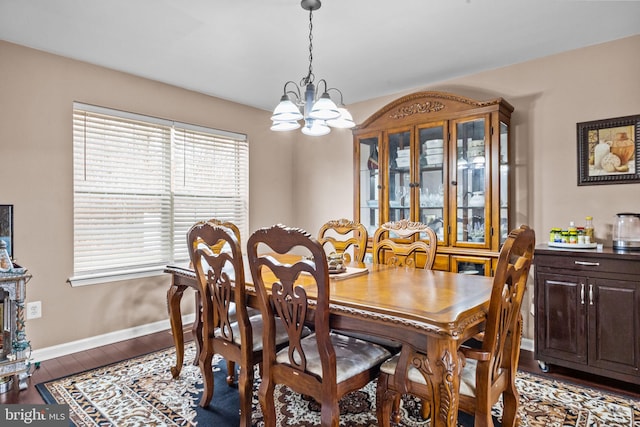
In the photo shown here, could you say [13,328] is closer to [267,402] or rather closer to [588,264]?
[267,402]

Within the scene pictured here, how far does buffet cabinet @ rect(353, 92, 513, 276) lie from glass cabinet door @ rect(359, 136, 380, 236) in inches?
0.7

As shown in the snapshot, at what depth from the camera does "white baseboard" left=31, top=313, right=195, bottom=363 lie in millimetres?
2912

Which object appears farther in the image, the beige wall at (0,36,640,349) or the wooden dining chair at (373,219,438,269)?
the beige wall at (0,36,640,349)

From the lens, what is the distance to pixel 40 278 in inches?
115

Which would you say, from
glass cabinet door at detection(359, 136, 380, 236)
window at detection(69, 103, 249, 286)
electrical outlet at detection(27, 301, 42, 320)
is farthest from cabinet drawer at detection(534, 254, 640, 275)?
electrical outlet at detection(27, 301, 42, 320)

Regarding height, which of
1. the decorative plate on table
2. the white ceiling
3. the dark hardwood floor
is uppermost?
the white ceiling

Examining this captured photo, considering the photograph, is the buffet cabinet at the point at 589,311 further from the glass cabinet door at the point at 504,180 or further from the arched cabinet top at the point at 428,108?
the arched cabinet top at the point at 428,108

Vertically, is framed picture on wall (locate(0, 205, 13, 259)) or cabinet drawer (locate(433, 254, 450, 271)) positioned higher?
framed picture on wall (locate(0, 205, 13, 259))

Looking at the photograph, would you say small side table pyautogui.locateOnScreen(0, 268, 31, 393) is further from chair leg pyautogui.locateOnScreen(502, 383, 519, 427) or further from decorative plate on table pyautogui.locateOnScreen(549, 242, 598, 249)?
decorative plate on table pyautogui.locateOnScreen(549, 242, 598, 249)

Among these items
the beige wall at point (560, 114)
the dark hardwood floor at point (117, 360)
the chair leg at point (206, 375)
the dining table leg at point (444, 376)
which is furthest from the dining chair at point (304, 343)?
the beige wall at point (560, 114)

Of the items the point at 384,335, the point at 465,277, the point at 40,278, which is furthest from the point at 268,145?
the point at 384,335

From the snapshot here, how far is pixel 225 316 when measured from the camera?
2010mm

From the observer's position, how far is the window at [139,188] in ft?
10.4

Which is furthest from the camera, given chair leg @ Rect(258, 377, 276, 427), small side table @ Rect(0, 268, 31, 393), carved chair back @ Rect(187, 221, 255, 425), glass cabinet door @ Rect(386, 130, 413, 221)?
glass cabinet door @ Rect(386, 130, 413, 221)
